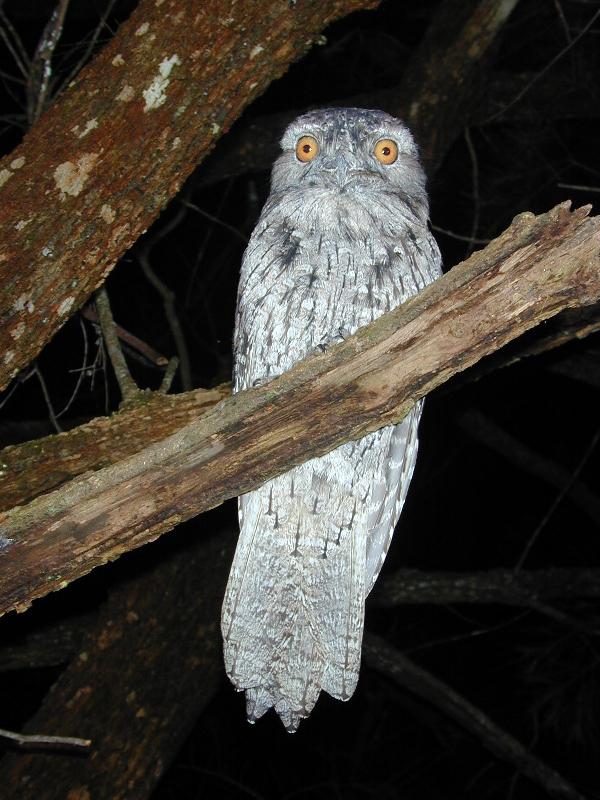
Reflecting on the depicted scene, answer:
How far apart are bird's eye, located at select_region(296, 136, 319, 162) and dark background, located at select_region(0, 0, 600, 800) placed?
1163mm

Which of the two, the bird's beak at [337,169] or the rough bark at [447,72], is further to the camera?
the rough bark at [447,72]

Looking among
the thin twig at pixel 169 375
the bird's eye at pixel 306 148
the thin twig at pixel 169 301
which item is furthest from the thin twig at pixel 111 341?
the bird's eye at pixel 306 148

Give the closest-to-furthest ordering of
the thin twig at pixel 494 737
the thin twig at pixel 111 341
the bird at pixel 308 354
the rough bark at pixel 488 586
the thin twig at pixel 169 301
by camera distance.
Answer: the bird at pixel 308 354, the thin twig at pixel 111 341, the thin twig at pixel 169 301, the thin twig at pixel 494 737, the rough bark at pixel 488 586

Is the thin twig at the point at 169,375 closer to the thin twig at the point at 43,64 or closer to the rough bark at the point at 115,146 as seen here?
the rough bark at the point at 115,146

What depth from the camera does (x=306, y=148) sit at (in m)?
2.27

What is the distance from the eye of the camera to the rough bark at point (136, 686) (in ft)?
7.55

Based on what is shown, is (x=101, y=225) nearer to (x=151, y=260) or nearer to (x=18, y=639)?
(x=18, y=639)

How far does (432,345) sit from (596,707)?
3151mm

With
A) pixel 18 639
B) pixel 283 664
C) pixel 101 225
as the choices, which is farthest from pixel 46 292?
pixel 18 639

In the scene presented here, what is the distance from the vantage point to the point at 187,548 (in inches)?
117

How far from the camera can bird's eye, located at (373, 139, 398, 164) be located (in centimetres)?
223

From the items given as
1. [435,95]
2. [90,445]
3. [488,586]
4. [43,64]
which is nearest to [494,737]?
[488,586]

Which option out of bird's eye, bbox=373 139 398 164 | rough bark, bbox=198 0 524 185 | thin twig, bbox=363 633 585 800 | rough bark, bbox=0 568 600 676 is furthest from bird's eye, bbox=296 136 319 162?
thin twig, bbox=363 633 585 800

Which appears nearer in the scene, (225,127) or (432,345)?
(432,345)
